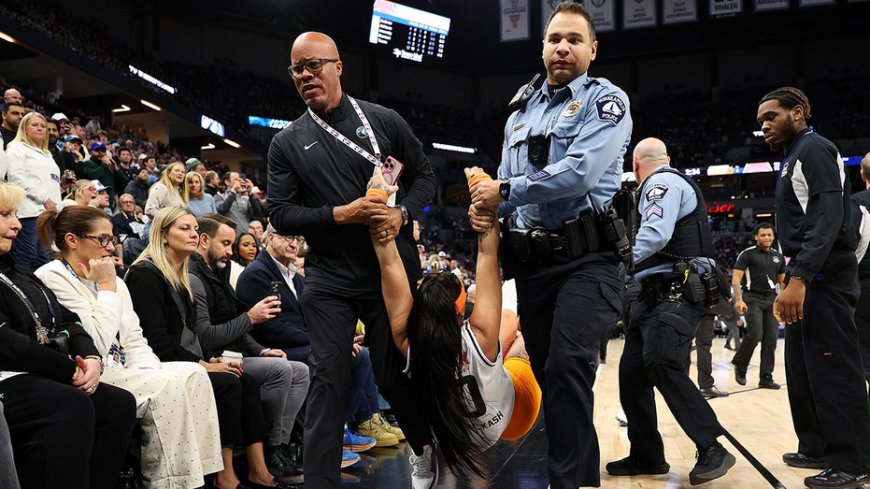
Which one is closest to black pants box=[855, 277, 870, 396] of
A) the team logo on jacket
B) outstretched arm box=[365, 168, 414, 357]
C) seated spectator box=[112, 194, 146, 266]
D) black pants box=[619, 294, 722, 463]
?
black pants box=[619, 294, 722, 463]

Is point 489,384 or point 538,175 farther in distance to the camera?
point 489,384

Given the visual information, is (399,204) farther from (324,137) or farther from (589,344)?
(589,344)

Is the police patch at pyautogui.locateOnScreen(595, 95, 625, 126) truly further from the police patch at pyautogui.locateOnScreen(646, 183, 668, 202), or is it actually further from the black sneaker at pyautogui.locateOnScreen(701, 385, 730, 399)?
the black sneaker at pyautogui.locateOnScreen(701, 385, 730, 399)

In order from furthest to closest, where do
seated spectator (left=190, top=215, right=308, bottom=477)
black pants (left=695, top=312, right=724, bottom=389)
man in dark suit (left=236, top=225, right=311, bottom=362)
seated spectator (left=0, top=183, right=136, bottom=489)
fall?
black pants (left=695, top=312, right=724, bottom=389) → man in dark suit (left=236, top=225, right=311, bottom=362) → seated spectator (left=190, top=215, right=308, bottom=477) → seated spectator (left=0, top=183, right=136, bottom=489)

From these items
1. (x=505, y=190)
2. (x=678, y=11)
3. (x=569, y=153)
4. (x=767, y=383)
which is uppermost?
(x=678, y=11)

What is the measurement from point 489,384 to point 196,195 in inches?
199

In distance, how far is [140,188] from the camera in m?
8.40

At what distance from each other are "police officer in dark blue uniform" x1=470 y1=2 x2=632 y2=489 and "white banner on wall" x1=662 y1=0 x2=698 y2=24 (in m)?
17.9

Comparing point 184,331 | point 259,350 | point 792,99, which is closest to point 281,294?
point 259,350

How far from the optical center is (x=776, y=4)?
18.0m

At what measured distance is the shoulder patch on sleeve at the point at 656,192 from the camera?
3754 millimetres

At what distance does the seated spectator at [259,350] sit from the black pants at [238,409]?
241mm

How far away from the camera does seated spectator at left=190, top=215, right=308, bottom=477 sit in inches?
157

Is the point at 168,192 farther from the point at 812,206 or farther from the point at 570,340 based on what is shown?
the point at 812,206
